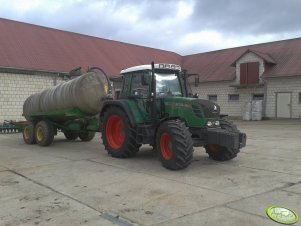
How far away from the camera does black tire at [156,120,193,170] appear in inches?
305

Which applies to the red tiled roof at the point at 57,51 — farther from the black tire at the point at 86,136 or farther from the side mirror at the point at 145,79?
the side mirror at the point at 145,79

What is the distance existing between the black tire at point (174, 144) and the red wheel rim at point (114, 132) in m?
2.05

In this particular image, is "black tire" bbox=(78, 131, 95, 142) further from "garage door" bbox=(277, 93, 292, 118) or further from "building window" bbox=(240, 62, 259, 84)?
"building window" bbox=(240, 62, 259, 84)

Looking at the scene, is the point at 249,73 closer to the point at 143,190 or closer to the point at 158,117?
the point at 158,117

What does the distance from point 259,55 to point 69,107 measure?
696 inches

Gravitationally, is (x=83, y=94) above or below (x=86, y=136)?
above

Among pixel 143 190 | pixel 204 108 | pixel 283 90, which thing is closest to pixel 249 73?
pixel 283 90

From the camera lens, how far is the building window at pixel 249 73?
2644 cm

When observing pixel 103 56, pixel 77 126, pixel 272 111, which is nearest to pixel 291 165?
pixel 77 126

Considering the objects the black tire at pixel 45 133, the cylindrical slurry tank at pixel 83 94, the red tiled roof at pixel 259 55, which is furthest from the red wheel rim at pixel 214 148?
the red tiled roof at pixel 259 55

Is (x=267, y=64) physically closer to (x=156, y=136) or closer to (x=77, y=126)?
(x=77, y=126)

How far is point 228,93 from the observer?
2838cm

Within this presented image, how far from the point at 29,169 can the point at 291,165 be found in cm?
589

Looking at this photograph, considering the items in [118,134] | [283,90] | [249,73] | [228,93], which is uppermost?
[249,73]
